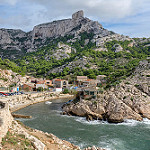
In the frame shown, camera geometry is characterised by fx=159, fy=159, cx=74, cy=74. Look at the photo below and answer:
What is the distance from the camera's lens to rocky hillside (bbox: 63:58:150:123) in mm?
31609

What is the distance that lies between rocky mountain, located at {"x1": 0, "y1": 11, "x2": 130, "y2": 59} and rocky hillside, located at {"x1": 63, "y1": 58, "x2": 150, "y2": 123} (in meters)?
102

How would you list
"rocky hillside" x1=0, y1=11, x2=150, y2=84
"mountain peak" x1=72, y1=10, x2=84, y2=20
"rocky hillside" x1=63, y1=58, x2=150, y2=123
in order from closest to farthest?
"rocky hillside" x1=63, y1=58, x2=150, y2=123, "rocky hillside" x1=0, y1=11, x2=150, y2=84, "mountain peak" x1=72, y1=10, x2=84, y2=20

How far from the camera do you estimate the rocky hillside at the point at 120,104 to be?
3161 centimetres

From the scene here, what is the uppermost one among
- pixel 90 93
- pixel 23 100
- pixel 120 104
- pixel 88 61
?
pixel 88 61

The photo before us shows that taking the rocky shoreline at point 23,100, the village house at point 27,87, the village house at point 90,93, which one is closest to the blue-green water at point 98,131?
the village house at point 90,93

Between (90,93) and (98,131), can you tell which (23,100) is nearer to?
(90,93)

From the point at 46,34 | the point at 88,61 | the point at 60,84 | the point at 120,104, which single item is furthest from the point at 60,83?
the point at 46,34

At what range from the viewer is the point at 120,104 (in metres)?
32.7

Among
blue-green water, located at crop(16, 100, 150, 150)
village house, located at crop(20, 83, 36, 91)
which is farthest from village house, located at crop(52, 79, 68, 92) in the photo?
blue-green water, located at crop(16, 100, 150, 150)

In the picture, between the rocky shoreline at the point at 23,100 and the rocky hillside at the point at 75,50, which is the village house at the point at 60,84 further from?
the rocky shoreline at the point at 23,100

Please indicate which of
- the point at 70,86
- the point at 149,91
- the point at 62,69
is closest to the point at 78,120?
the point at 149,91

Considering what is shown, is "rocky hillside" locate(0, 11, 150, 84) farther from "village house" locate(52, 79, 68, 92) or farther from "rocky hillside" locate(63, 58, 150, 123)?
"rocky hillside" locate(63, 58, 150, 123)

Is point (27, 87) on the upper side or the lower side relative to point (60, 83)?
lower

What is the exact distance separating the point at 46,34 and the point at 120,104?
516ft
